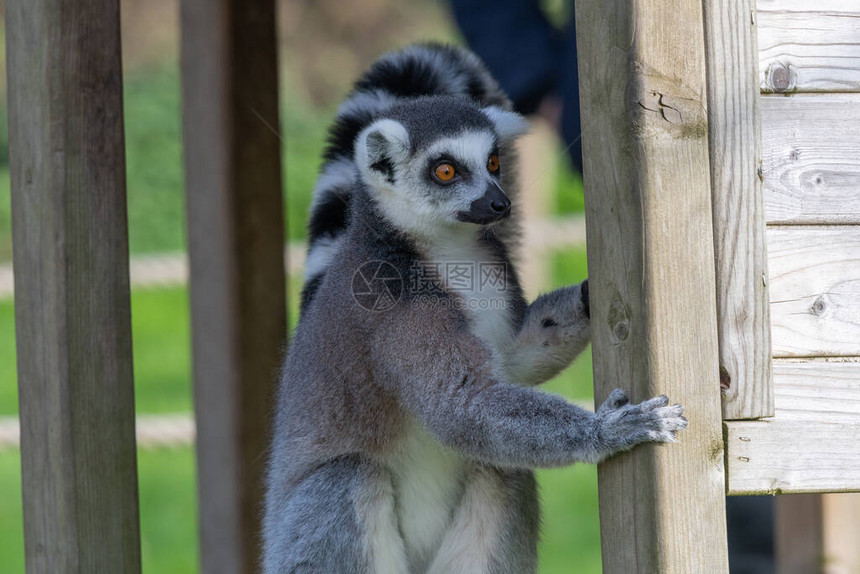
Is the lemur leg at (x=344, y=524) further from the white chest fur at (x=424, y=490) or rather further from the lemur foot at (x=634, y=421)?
the lemur foot at (x=634, y=421)

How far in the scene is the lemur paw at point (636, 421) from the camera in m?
1.91

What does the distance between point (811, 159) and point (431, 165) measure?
120 cm

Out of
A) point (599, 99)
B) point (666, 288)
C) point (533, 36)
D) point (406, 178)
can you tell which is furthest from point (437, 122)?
point (533, 36)

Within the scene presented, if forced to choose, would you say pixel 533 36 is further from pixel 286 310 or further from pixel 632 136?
pixel 632 136

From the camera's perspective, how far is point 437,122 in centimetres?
296

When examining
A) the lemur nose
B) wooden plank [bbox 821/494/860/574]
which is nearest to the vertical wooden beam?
the lemur nose

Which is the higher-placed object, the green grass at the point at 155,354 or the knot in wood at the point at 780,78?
the knot in wood at the point at 780,78

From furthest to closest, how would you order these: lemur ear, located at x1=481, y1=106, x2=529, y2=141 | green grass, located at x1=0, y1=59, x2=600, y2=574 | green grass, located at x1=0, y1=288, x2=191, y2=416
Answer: green grass, located at x1=0, y1=288, x2=191, y2=416 → green grass, located at x1=0, y1=59, x2=600, y2=574 → lemur ear, located at x1=481, y1=106, x2=529, y2=141

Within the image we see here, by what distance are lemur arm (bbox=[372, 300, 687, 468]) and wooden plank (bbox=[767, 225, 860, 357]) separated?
0.45 meters

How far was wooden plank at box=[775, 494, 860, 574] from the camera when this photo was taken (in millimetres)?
4172

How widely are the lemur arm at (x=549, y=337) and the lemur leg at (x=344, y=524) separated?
1.72 feet

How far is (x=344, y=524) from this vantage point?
2811 millimetres

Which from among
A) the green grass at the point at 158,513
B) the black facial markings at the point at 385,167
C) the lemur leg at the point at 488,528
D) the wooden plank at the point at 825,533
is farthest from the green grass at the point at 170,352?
the wooden plank at the point at 825,533

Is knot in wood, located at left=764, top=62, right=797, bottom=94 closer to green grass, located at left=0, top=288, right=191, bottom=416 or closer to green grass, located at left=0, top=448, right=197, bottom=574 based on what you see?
green grass, located at left=0, top=448, right=197, bottom=574
